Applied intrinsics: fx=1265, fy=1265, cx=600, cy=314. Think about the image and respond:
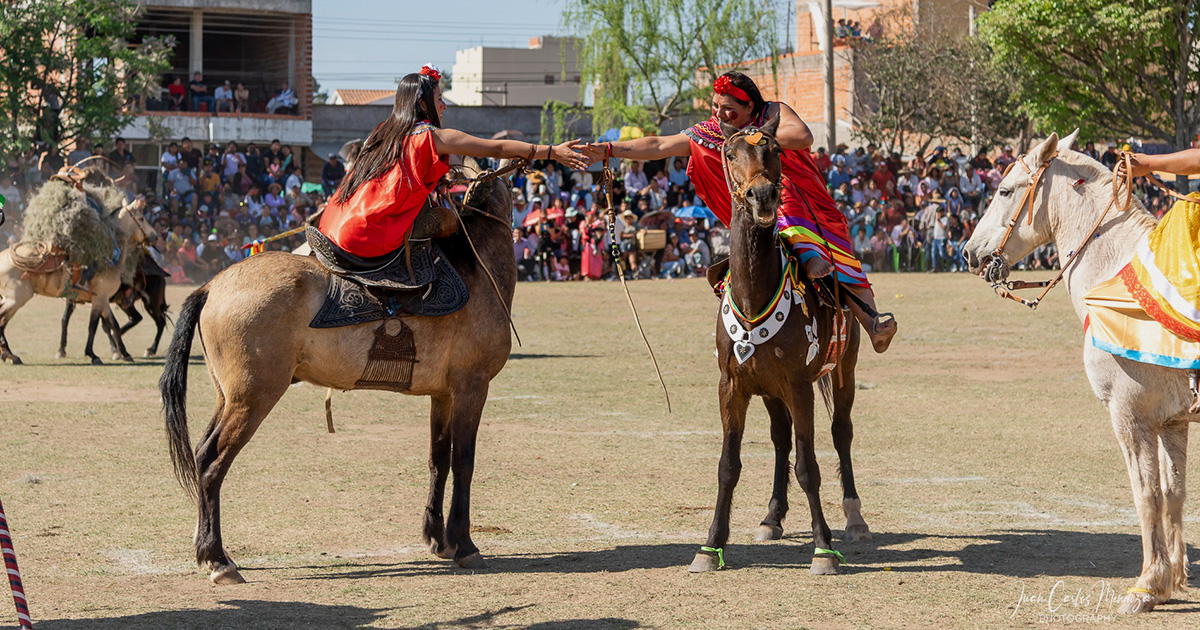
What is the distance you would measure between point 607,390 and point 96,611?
7.90 metres

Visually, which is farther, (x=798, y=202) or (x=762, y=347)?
(x=798, y=202)

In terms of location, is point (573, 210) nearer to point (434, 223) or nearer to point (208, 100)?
point (208, 100)

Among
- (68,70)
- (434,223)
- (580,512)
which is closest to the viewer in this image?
(434,223)

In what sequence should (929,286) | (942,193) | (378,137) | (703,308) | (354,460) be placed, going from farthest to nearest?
(942,193), (929,286), (703,308), (354,460), (378,137)

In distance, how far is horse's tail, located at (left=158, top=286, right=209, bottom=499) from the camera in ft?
21.8

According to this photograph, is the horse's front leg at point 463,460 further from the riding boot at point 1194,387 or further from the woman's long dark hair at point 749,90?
the riding boot at point 1194,387

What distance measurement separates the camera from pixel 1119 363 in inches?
230

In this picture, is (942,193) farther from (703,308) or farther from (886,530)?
(886,530)

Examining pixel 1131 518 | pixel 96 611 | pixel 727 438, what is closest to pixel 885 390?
pixel 1131 518

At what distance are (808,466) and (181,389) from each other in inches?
133

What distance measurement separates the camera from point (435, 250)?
7121 millimetres

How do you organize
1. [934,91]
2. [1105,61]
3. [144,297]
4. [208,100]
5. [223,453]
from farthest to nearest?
[934,91], [208,100], [1105,61], [144,297], [223,453]

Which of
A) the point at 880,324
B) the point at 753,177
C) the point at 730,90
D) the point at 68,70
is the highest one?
the point at 68,70

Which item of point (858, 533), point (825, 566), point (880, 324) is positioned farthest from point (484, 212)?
point (858, 533)
